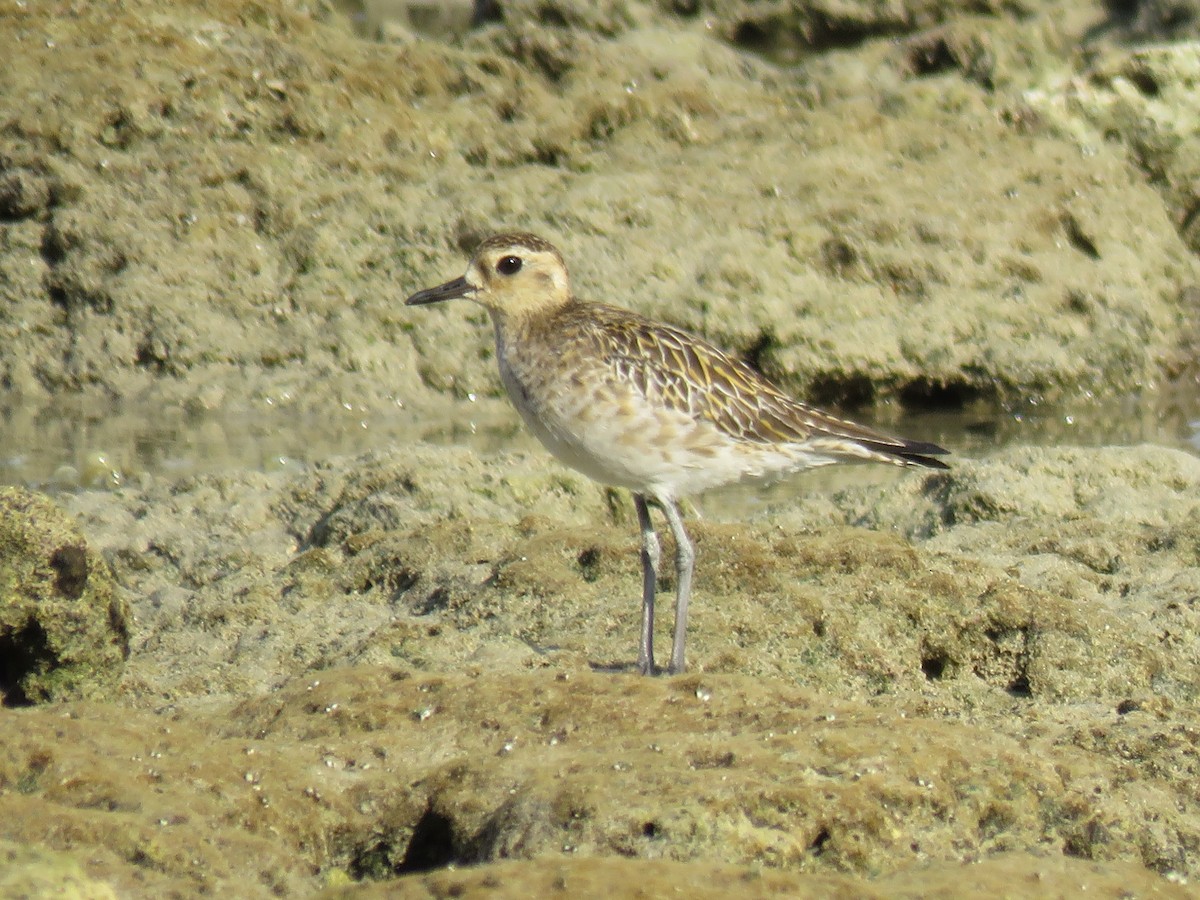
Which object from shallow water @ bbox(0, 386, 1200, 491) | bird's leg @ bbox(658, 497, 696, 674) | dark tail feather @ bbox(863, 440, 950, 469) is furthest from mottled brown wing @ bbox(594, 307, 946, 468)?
shallow water @ bbox(0, 386, 1200, 491)

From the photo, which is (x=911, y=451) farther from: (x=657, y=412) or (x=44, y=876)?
(x=44, y=876)

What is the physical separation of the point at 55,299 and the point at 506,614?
5637 millimetres

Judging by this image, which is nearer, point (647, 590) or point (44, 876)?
point (44, 876)

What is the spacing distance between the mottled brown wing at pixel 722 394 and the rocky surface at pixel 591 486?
1.35 ft

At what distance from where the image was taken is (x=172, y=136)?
37.7ft

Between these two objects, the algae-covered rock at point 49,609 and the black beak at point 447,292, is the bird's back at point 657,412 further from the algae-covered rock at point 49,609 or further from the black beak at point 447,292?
the algae-covered rock at point 49,609

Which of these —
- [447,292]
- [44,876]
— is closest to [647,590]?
[447,292]

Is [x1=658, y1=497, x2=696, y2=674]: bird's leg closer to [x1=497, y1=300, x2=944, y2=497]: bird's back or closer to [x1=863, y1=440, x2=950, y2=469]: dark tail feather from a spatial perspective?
[x1=497, y1=300, x2=944, y2=497]: bird's back

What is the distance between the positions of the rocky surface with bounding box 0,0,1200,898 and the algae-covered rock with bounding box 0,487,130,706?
0.01 m

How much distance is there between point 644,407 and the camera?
21.5 ft

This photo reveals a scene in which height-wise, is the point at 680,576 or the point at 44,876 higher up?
the point at 44,876

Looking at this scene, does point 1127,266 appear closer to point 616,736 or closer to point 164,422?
point 164,422

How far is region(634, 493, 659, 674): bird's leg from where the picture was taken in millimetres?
6031

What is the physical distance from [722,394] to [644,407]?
1.36ft
